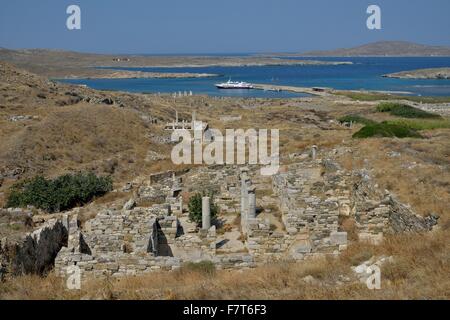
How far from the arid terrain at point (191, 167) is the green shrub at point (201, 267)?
0.12ft

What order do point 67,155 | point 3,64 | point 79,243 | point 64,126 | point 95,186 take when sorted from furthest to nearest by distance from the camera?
point 3,64
point 64,126
point 67,155
point 95,186
point 79,243

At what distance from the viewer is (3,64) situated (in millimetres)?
61375

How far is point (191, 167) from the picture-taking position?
25.2 meters

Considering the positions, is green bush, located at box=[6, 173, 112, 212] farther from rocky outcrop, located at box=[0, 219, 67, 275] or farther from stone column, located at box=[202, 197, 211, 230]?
stone column, located at box=[202, 197, 211, 230]

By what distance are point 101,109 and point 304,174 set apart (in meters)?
26.6

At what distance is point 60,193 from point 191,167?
26.6 feet

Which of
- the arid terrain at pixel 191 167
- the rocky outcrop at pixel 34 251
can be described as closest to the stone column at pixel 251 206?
the arid terrain at pixel 191 167

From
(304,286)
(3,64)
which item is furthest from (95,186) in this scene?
(3,64)

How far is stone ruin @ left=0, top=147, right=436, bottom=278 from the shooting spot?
30.8ft

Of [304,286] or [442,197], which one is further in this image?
[442,197]

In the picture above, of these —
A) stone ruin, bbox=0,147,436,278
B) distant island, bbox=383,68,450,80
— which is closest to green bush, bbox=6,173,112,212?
stone ruin, bbox=0,147,436,278

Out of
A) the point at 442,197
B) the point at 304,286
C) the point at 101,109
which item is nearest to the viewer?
→ the point at 304,286
